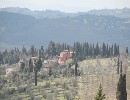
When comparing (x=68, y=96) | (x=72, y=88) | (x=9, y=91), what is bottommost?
(x=9, y=91)

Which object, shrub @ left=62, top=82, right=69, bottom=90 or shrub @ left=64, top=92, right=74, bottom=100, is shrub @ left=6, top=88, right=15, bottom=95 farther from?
shrub @ left=64, top=92, right=74, bottom=100

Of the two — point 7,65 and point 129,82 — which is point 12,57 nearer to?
point 7,65

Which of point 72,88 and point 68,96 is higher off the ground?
point 72,88

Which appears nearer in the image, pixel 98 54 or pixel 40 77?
pixel 40 77

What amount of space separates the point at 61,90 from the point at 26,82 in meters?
17.2

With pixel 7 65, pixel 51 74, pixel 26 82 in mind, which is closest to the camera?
pixel 26 82

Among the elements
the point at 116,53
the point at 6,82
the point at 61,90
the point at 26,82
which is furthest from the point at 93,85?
the point at 116,53

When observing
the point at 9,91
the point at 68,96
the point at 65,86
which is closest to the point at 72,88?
the point at 65,86

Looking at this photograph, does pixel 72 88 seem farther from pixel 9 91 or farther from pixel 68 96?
pixel 9 91

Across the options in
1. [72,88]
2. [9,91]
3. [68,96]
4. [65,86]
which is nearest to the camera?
[68,96]

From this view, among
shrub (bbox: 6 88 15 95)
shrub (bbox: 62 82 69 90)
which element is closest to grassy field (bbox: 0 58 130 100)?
shrub (bbox: 62 82 69 90)

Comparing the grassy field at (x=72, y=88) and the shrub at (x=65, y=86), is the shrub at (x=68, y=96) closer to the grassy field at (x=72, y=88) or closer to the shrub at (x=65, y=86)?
the grassy field at (x=72, y=88)

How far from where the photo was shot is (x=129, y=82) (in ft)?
335

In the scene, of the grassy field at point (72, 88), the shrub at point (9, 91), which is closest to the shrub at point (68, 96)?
the grassy field at point (72, 88)
